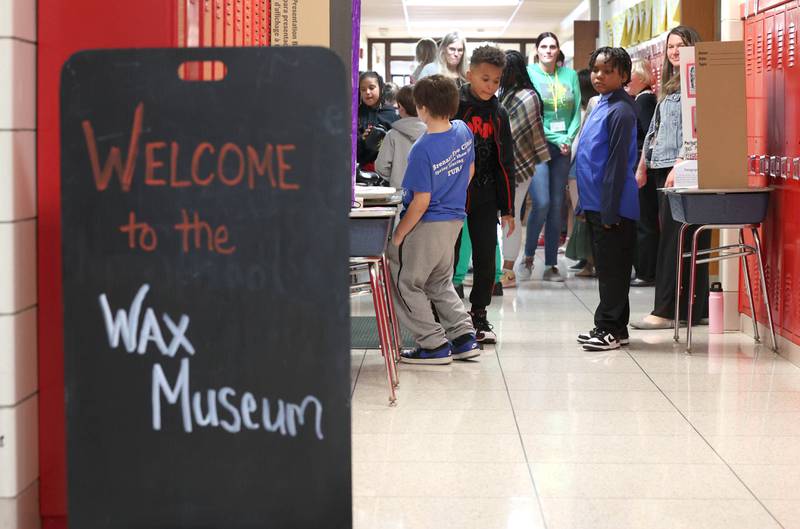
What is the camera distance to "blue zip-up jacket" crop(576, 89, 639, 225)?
16.4 ft

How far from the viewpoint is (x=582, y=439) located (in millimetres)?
3592

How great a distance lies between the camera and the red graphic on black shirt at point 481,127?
5.18 meters

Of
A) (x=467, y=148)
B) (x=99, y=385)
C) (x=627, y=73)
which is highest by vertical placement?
(x=627, y=73)

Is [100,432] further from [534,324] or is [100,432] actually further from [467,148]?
[534,324]

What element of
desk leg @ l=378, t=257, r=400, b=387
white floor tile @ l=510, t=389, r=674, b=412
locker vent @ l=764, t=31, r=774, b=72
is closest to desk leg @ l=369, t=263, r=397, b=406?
desk leg @ l=378, t=257, r=400, b=387

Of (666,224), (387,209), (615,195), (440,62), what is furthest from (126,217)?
(440,62)

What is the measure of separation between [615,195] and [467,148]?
30.5 inches

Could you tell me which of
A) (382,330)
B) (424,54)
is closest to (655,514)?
(382,330)

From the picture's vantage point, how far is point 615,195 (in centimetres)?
500

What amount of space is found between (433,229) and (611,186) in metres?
0.89

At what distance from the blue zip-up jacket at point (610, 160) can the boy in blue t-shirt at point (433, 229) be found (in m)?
0.64

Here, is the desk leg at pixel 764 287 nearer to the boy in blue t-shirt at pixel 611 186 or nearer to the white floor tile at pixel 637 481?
the boy in blue t-shirt at pixel 611 186

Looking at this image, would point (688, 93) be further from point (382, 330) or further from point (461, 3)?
point (461, 3)

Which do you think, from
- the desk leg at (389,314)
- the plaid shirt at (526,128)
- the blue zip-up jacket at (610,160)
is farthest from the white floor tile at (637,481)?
the plaid shirt at (526,128)
